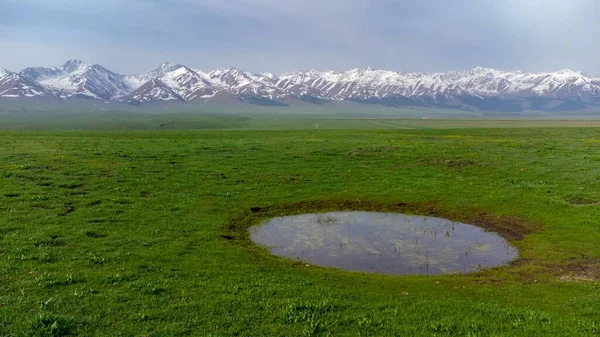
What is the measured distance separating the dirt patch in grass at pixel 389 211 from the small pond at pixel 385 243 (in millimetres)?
794

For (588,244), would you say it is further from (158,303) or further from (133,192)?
(133,192)

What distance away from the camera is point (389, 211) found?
28594 millimetres

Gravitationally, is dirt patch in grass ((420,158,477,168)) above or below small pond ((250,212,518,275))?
above

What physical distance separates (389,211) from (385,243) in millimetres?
6452

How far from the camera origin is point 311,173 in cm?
3675

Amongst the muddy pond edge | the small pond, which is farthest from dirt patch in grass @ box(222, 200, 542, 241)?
the small pond

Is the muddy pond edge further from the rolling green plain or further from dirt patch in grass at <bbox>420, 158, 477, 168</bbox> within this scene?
dirt patch in grass at <bbox>420, 158, 477, 168</bbox>

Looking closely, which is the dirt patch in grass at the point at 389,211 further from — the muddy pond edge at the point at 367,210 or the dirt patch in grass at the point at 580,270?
the dirt patch in grass at the point at 580,270

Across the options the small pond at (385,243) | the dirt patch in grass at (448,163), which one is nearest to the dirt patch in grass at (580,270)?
the small pond at (385,243)

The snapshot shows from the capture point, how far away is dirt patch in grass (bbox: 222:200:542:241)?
2380 centimetres

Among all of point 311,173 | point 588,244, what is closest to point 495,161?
point 311,173

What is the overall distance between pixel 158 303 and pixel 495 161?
36018mm

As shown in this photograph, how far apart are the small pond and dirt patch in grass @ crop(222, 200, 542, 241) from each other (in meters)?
0.79

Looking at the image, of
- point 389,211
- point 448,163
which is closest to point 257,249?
point 389,211
